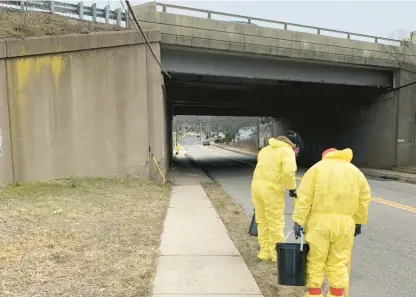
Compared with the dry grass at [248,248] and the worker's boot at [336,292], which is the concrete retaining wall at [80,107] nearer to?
the dry grass at [248,248]

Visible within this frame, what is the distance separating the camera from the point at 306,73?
65.1 feet

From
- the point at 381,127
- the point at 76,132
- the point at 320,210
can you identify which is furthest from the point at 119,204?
the point at 381,127

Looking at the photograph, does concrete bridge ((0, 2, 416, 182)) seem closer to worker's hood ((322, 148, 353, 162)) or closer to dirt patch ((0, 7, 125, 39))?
dirt patch ((0, 7, 125, 39))

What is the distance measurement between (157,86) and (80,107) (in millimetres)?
2754

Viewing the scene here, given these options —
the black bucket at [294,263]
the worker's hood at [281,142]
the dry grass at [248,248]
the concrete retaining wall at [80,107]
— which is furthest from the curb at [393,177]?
the black bucket at [294,263]

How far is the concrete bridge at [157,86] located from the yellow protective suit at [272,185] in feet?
29.9

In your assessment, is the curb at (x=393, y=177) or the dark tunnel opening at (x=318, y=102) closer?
the curb at (x=393, y=177)

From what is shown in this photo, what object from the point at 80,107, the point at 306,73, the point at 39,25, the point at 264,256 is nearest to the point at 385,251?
the point at 264,256

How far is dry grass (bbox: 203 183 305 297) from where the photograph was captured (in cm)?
439

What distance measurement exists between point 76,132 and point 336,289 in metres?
11.0

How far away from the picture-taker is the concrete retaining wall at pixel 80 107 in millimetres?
12148

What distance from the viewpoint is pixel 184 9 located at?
16.3 meters

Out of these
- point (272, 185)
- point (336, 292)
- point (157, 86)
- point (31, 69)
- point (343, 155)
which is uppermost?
point (31, 69)

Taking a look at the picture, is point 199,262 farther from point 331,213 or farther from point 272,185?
point 331,213
